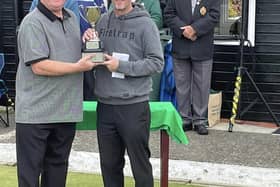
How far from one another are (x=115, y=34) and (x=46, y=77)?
21.4 inches

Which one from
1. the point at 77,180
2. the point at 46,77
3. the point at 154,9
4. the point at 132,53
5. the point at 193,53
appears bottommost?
the point at 77,180

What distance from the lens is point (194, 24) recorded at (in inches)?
260

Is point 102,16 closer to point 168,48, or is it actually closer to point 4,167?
point 4,167

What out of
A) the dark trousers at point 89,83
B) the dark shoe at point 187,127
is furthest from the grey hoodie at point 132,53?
the dark shoe at point 187,127

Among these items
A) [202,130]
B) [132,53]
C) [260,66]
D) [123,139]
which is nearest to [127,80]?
[132,53]

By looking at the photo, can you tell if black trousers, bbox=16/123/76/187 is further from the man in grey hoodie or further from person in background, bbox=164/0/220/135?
person in background, bbox=164/0/220/135

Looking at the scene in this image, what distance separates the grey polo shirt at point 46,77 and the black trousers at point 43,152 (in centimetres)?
8

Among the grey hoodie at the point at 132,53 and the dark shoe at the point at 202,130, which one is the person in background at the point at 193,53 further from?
the grey hoodie at the point at 132,53

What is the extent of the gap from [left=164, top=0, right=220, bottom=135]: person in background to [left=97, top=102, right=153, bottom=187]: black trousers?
2.74 metres

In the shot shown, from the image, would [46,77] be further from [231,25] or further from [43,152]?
[231,25]

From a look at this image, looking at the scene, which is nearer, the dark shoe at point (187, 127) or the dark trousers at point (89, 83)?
the dark trousers at point (89, 83)

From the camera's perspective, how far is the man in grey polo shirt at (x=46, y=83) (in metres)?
3.70

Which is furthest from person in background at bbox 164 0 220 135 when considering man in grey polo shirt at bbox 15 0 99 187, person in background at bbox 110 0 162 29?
man in grey polo shirt at bbox 15 0 99 187

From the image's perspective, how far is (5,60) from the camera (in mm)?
8414
